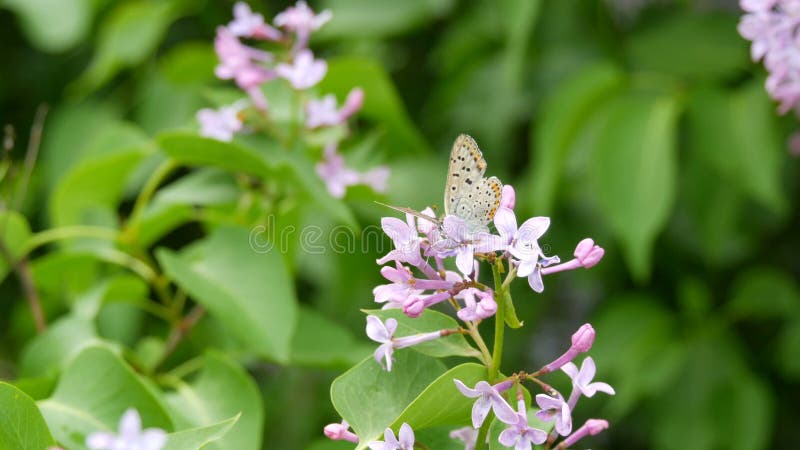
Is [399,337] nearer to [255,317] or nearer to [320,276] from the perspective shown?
[255,317]

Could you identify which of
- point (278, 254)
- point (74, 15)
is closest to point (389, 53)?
point (74, 15)

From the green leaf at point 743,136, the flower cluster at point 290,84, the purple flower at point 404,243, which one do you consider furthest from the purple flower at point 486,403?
the green leaf at point 743,136

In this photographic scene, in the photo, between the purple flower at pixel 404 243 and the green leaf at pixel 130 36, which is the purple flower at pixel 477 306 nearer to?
the purple flower at pixel 404 243

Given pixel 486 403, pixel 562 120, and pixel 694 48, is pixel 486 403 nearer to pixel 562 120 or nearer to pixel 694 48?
pixel 562 120

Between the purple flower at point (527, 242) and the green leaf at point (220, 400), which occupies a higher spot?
the purple flower at point (527, 242)

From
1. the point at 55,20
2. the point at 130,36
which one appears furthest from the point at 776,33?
the point at 55,20

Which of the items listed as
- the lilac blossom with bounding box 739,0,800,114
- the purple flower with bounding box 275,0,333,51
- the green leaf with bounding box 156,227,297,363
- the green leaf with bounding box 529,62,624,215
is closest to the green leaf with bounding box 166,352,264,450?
the green leaf with bounding box 156,227,297,363
